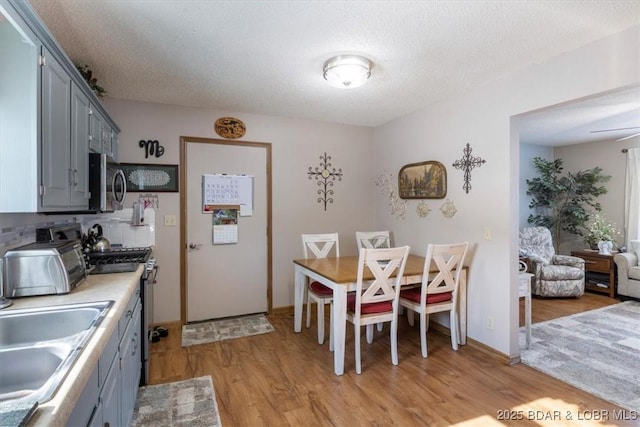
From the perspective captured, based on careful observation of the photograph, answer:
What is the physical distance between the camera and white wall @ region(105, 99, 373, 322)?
3.51 meters

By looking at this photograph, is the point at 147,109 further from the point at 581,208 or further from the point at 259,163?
the point at 581,208

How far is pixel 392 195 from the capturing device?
427cm

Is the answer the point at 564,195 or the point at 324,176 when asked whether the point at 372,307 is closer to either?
the point at 324,176

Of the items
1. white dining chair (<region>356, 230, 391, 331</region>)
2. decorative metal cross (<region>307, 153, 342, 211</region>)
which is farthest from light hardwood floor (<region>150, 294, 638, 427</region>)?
decorative metal cross (<region>307, 153, 342, 211</region>)

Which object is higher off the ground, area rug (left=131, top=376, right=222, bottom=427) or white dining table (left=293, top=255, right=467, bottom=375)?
white dining table (left=293, top=255, right=467, bottom=375)

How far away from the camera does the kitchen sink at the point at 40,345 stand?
96cm

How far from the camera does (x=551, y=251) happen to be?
16.6 feet

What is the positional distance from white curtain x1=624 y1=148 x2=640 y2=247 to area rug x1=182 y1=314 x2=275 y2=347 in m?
5.53

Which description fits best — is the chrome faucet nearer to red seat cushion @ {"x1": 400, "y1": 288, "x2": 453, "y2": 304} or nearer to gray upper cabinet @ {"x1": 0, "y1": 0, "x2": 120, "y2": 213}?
gray upper cabinet @ {"x1": 0, "y1": 0, "x2": 120, "y2": 213}

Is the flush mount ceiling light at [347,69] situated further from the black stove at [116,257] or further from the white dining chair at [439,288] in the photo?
the black stove at [116,257]

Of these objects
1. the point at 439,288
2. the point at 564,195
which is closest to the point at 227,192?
the point at 439,288

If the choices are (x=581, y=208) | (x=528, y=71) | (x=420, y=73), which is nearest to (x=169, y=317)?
(x=420, y=73)

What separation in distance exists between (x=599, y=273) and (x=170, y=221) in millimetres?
5964

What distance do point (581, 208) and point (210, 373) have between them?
5991 millimetres
